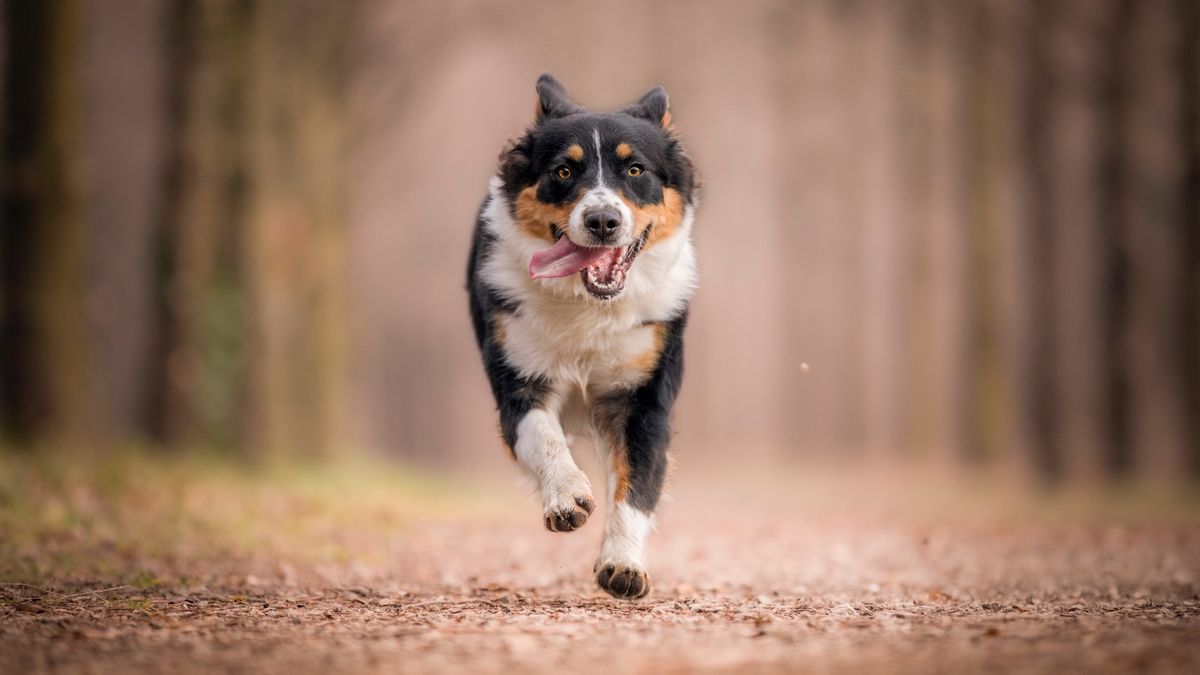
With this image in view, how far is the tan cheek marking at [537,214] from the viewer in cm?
634

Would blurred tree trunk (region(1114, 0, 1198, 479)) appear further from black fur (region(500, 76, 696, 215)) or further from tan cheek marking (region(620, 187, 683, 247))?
tan cheek marking (region(620, 187, 683, 247))

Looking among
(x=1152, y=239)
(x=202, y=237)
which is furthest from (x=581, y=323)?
(x=1152, y=239)

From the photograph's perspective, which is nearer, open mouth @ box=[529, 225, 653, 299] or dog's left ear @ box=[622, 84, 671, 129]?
open mouth @ box=[529, 225, 653, 299]

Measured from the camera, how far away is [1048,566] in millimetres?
8469

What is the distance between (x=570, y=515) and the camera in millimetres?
5793

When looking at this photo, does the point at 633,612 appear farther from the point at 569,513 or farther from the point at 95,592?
the point at 95,592

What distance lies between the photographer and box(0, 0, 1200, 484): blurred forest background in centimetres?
1359

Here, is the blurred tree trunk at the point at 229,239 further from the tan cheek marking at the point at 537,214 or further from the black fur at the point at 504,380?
the tan cheek marking at the point at 537,214

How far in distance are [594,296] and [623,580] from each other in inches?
54.5

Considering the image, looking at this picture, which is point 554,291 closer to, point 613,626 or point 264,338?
point 613,626

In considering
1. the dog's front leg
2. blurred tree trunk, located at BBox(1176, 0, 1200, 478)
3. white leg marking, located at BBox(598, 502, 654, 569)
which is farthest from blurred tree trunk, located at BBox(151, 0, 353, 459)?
blurred tree trunk, located at BBox(1176, 0, 1200, 478)

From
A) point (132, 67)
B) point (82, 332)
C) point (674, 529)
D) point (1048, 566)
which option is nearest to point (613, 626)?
point (1048, 566)

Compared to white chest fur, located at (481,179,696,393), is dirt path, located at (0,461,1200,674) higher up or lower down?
lower down

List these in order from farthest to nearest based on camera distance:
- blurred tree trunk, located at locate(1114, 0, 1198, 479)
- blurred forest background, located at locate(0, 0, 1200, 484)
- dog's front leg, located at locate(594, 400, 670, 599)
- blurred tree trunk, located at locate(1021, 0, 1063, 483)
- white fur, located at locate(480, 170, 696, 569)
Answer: blurred tree trunk, located at locate(1021, 0, 1063, 483), blurred tree trunk, located at locate(1114, 0, 1198, 479), blurred forest background, located at locate(0, 0, 1200, 484), white fur, located at locate(480, 170, 696, 569), dog's front leg, located at locate(594, 400, 670, 599)
